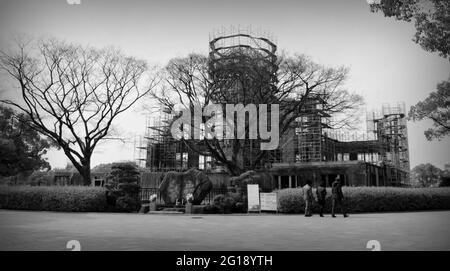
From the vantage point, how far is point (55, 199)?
16266 mm

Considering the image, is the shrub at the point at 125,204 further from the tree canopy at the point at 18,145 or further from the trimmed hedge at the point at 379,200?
the tree canopy at the point at 18,145

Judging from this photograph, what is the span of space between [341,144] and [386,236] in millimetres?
29377

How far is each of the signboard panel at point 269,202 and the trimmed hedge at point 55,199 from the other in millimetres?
7353

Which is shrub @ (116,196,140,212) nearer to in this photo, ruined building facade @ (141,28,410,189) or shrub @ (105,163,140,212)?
shrub @ (105,163,140,212)

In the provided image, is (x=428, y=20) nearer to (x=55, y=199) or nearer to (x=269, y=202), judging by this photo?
(x=269, y=202)

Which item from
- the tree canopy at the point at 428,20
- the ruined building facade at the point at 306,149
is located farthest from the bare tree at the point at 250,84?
the tree canopy at the point at 428,20

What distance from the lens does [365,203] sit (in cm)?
1562

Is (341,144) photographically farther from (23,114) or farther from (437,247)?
(437,247)

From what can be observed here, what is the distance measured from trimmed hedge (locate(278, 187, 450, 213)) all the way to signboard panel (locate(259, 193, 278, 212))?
268 mm

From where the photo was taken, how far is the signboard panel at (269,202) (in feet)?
50.7

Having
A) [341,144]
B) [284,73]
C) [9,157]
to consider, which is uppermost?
[284,73]

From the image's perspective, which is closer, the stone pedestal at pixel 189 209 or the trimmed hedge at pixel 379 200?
the trimmed hedge at pixel 379 200

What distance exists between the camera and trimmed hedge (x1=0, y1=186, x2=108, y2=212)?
15898 millimetres
